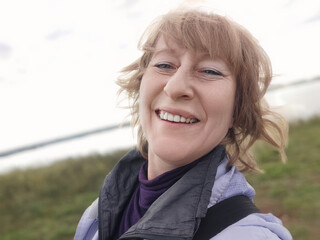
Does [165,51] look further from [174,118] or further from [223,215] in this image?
[223,215]

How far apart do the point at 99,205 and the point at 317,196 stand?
349 cm

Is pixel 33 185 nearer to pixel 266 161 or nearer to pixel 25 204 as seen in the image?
pixel 25 204

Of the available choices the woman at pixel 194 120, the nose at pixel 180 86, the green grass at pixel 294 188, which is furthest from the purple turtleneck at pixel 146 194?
the green grass at pixel 294 188

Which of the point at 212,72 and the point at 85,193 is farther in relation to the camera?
the point at 85,193

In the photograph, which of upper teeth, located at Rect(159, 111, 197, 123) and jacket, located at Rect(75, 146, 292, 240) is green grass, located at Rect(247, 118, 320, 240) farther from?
upper teeth, located at Rect(159, 111, 197, 123)

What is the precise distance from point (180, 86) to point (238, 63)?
309 millimetres

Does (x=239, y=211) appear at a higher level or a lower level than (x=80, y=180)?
higher

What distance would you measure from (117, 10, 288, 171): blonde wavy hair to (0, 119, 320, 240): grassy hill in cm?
126

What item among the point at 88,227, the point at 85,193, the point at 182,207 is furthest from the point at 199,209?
the point at 85,193

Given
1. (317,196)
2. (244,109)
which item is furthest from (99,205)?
(317,196)

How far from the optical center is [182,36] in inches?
58.7

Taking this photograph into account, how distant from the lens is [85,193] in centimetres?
629

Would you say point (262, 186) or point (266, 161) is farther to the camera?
point (266, 161)

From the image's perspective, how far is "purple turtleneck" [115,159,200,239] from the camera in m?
1.63
